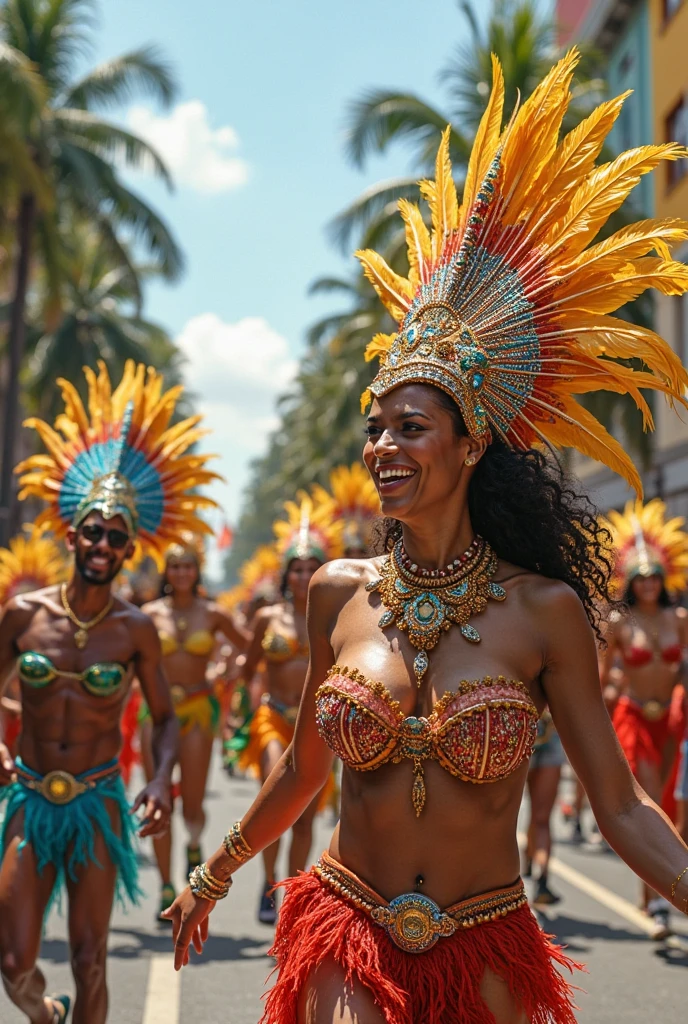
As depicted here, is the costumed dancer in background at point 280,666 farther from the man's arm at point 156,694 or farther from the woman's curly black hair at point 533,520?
the woman's curly black hair at point 533,520

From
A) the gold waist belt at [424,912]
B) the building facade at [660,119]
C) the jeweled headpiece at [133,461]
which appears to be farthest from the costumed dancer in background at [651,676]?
the building facade at [660,119]

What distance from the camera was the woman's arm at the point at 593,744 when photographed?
2.99 m

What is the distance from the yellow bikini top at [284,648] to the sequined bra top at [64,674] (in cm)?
346

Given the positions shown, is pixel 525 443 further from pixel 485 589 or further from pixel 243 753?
→ pixel 243 753

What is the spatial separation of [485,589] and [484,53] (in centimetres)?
1756

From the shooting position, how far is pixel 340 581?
3.45 meters

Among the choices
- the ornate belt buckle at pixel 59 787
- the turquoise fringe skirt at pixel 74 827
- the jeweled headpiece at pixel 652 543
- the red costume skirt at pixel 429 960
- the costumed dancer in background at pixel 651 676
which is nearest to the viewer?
the red costume skirt at pixel 429 960

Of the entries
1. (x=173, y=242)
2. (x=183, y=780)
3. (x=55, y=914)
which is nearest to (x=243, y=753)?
(x=183, y=780)

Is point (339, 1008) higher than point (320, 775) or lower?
lower

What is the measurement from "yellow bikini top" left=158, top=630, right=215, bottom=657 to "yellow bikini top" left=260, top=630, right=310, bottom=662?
25.4 inches

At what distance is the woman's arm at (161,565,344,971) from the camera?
3.44m

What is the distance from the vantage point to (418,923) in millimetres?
2957

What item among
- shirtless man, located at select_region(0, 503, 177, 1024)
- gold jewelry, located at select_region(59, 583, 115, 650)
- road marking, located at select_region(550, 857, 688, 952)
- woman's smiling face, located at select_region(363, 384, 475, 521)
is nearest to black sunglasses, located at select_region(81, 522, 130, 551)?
shirtless man, located at select_region(0, 503, 177, 1024)

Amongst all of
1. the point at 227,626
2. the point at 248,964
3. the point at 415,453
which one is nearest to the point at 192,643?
the point at 227,626
